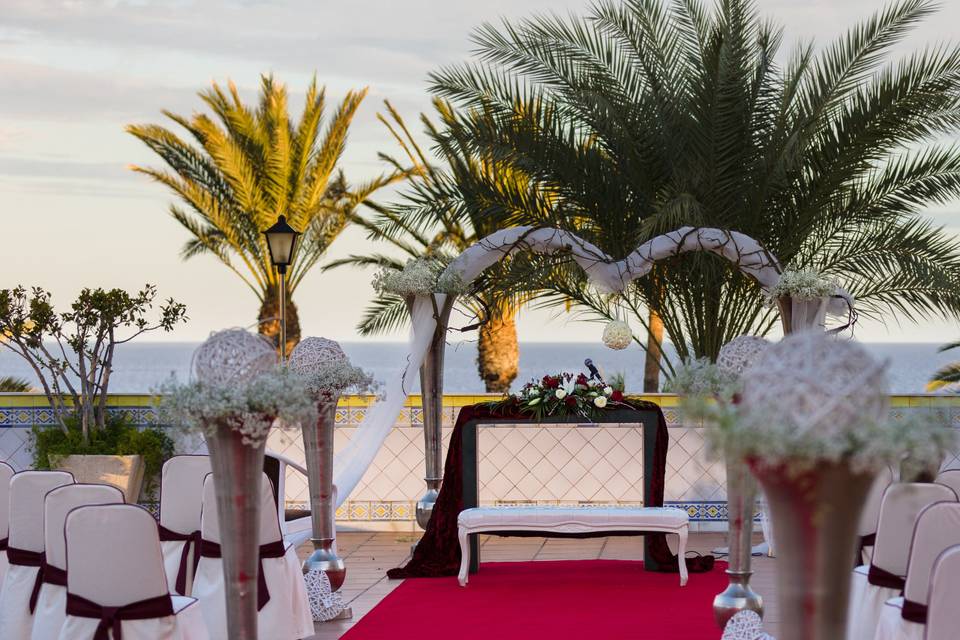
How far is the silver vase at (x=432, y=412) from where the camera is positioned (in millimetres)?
8211

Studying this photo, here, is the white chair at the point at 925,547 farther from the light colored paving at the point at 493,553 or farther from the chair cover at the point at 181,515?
the chair cover at the point at 181,515

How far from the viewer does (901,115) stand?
9266mm

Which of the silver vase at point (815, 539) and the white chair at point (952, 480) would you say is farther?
the white chair at point (952, 480)

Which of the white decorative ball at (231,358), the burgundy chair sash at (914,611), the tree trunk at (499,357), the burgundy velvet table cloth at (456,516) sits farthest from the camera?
the tree trunk at (499,357)

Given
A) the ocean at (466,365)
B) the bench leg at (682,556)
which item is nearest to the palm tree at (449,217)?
the bench leg at (682,556)

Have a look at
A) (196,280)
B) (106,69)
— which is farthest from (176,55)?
(196,280)

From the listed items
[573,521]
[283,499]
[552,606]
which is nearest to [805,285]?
[573,521]

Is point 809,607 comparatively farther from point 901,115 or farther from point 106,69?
point 106,69

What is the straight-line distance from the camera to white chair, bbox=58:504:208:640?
4305 mm

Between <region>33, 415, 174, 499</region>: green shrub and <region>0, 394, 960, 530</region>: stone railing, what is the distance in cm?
19

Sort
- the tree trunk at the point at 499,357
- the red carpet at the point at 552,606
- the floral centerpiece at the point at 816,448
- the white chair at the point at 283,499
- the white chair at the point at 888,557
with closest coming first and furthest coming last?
the floral centerpiece at the point at 816,448, the white chair at the point at 888,557, the red carpet at the point at 552,606, the white chair at the point at 283,499, the tree trunk at the point at 499,357

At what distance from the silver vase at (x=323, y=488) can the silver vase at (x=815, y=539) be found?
3604 mm

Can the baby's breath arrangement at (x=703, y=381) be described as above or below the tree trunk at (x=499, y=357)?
below

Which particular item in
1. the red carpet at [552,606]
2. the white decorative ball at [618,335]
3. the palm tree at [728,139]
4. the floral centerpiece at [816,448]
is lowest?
the red carpet at [552,606]
